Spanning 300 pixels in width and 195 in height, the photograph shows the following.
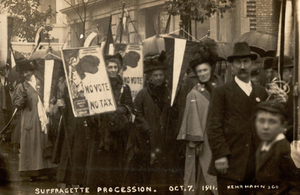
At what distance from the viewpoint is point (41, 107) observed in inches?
227

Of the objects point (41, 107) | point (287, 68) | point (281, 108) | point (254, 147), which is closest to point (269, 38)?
point (287, 68)

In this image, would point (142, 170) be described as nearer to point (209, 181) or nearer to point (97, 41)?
point (209, 181)

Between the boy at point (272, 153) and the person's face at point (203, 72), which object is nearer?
the boy at point (272, 153)

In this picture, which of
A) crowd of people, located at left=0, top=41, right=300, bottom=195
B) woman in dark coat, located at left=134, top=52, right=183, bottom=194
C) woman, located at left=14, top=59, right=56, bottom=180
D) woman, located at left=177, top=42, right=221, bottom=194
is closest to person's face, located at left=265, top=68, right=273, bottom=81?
crowd of people, located at left=0, top=41, right=300, bottom=195

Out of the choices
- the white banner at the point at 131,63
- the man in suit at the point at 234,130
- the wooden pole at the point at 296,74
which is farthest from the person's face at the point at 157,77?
the wooden pole at the point at 296,74

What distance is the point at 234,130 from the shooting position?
18.5 ft

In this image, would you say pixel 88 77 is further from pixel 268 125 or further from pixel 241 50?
pixel 268 125

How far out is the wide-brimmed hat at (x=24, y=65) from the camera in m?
5.67

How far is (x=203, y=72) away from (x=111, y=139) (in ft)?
4.18

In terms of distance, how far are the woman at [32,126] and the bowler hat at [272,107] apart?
93.7 inches

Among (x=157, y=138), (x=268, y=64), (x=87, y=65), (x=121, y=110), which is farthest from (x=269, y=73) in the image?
(x=87, y=65)

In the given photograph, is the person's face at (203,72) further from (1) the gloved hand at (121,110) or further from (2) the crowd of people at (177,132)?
(1) the gloved hand at (121,110)

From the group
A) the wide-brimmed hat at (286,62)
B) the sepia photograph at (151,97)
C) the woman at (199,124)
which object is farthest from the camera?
the wide-brimmed hat at (286,62)

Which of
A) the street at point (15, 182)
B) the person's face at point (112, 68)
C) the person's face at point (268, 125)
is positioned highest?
the person's face at point (112, 68)
